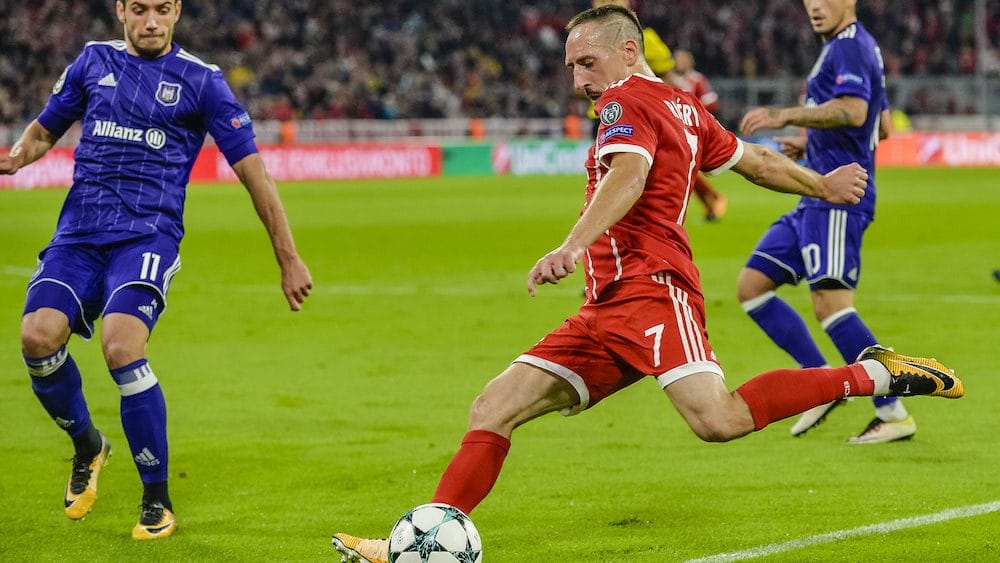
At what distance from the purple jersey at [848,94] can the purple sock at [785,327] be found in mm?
544

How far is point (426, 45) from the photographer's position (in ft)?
134

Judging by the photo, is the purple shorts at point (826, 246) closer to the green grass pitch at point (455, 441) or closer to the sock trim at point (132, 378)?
the green grass pitch at point (455, 441)

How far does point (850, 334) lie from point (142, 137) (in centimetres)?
350

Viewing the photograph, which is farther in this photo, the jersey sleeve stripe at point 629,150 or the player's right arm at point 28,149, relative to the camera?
the player's right arm at point 28,149

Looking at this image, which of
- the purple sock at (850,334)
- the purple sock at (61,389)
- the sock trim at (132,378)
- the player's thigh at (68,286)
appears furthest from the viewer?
the purple sock at (850,334)

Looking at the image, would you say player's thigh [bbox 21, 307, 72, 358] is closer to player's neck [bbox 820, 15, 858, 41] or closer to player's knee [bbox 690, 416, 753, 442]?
player's knee [bbox 690, 416, 753, 442]

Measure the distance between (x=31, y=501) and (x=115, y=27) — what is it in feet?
103

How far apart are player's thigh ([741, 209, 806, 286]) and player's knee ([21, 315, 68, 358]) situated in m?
3.48

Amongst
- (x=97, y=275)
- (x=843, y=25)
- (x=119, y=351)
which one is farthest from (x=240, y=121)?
(x=843, y=25)

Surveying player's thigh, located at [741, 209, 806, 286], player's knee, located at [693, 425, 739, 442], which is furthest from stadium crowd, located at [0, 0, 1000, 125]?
player's knee, located at [693, 425, 739, 442]

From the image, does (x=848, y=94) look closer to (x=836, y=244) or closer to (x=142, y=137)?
(x=836, y=244)

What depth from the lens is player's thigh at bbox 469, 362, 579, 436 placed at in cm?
471

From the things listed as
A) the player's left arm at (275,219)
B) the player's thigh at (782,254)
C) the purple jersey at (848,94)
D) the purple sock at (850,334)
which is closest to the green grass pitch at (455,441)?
the purple sock at (850,334)

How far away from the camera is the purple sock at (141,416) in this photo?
5.39 metres
